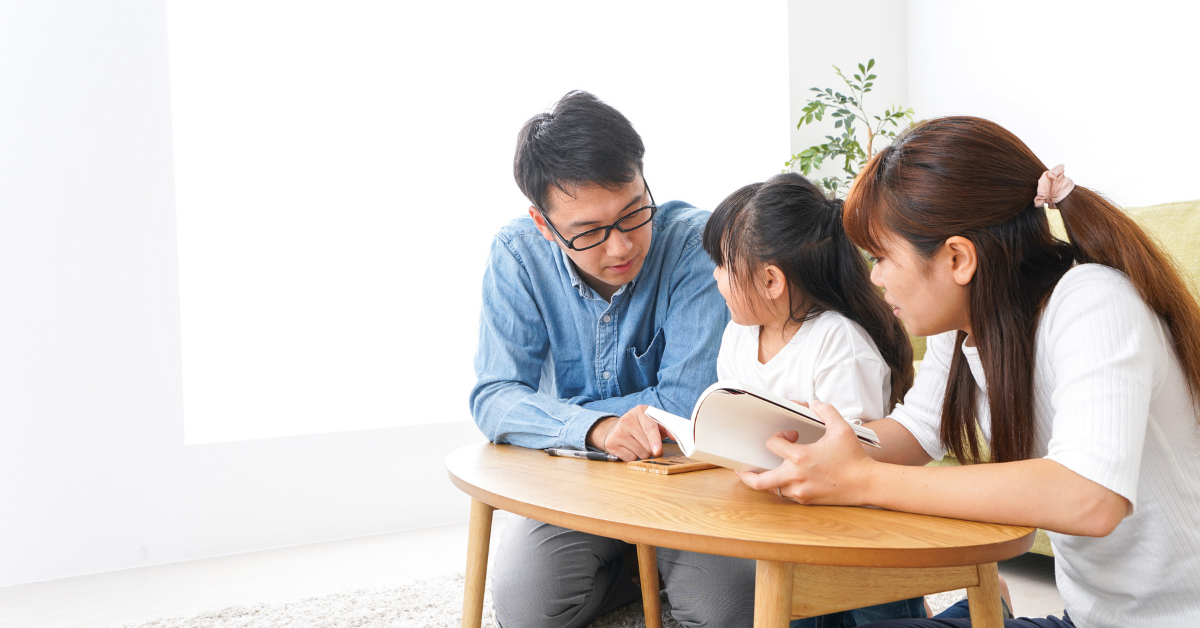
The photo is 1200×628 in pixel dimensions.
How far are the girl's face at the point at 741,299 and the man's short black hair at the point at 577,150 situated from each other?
243 millimetres

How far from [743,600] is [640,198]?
71 centimetres

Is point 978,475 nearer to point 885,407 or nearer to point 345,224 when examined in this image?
point 885,407

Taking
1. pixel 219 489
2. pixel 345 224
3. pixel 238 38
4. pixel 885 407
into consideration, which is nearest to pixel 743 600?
pixel 885 407

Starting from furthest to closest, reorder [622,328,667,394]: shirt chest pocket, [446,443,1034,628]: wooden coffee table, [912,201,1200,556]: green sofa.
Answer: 1. [912,201,1200,556]: green sofa
2. [622,328,667,394]: shirt chest pocket
3. [446,443,1034,628]: wooden coffee table

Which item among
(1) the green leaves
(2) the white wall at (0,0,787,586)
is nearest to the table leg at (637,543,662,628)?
(2) the white wall at (0,0,787,586)

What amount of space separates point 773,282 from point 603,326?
0.36 meters

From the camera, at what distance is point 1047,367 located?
0.89m

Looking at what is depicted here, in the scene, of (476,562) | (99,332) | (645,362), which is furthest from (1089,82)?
(99,332)

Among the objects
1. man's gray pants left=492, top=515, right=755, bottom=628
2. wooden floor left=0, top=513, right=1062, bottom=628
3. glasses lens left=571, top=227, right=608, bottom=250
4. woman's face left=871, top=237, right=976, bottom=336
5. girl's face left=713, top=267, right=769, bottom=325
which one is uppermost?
glasses lens left=571, top=227, right=608, bottom=250

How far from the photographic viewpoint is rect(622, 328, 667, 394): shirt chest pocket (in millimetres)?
1567

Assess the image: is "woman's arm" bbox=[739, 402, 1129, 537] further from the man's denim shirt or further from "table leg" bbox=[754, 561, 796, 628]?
the man's denim shirt

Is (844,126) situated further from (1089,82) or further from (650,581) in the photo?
(650,581)

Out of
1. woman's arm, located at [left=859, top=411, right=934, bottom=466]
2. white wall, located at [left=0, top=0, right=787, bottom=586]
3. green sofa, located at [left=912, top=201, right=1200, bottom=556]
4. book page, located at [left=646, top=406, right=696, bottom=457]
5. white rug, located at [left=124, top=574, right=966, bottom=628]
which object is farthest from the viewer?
white wall, located at [left=0, top=0, right=787, bottom=586]

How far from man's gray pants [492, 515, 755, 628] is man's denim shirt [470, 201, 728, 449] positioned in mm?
252
